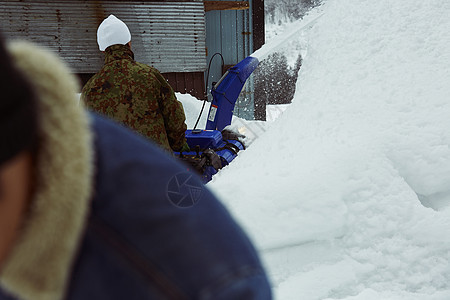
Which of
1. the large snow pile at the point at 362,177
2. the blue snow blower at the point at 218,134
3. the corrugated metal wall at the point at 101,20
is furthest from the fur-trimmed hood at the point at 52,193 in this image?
the corrugated metal wall at the point at 101,20

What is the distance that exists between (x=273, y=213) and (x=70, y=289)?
197 centimetres

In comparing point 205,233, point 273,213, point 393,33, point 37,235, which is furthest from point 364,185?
point 37,235

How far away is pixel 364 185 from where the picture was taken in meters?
2.54

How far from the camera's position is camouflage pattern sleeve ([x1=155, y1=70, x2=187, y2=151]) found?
3053 mm

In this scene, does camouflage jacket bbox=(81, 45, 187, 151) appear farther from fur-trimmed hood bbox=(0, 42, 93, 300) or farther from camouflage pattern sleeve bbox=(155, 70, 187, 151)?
fur-trimmed hood bbox=(0, 42, 93, 300)

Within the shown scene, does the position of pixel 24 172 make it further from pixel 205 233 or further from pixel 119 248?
pixel 205 233

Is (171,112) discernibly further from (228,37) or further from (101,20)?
(228,37)

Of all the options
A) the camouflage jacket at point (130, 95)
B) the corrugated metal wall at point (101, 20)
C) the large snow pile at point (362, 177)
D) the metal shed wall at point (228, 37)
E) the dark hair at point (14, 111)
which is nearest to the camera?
the dark hair at point (14, 111)

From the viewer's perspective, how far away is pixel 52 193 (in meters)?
0.54

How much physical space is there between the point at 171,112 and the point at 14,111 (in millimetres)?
2637

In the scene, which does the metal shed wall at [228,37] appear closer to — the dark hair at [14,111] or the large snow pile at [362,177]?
the large snow pile at [362,177]

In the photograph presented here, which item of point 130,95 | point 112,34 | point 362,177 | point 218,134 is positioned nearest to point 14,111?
point 362,177

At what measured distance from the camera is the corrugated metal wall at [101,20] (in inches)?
315

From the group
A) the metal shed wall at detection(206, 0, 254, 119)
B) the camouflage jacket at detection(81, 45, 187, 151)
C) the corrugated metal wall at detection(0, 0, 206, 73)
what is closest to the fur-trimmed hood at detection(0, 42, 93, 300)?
the camouflage jacket at detection(81, 45, 187, 151)
